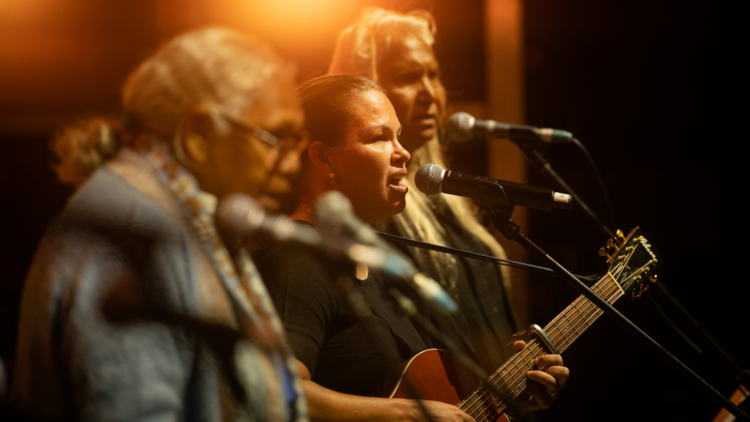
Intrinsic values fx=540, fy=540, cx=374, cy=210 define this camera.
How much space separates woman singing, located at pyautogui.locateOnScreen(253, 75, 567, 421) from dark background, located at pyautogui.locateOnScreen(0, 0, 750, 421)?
5.37 ft

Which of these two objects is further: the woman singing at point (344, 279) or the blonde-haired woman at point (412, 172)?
the blonde-haired woman at point (412, 172)

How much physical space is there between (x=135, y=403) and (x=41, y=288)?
298mm

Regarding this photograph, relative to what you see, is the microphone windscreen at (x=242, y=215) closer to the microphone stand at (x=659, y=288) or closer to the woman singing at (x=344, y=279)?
the woman singing at (x=344, y=279)

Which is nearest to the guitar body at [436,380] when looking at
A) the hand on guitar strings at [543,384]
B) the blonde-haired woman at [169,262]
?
the hand on guitar strings at [543,384]

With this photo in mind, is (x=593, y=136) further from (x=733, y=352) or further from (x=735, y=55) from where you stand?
(x=733, y=352)

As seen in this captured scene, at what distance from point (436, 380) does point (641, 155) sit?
2455 millimetres

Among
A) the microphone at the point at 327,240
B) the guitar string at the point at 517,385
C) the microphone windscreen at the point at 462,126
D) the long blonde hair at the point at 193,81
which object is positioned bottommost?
the guitar string at the point at 517,385

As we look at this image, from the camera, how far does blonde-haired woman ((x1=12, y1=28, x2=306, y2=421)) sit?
1051 millimetres

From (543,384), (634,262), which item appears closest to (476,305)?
(543,384)

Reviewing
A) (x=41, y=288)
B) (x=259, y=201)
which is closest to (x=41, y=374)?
(x=41, y=288)

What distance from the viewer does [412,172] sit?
7.94 ft

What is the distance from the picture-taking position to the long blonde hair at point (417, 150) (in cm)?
221

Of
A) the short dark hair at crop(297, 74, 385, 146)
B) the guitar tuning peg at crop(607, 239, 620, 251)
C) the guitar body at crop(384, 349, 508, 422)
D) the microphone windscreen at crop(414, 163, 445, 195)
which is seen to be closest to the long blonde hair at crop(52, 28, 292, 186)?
the short dark hair at crop(297, 74, 385, 146)

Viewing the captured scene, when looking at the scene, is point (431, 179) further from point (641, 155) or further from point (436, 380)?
point (641, 155)
